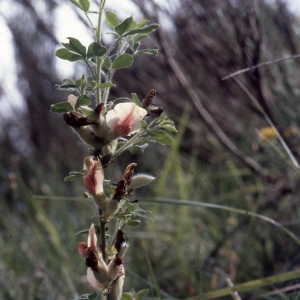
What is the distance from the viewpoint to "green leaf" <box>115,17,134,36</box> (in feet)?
1.85

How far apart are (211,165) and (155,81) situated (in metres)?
0.54

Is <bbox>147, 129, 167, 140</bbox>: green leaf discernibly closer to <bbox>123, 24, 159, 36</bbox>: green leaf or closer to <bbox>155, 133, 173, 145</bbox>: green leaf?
<bbox>155, 133, 173, 145</bbox>: green leaf

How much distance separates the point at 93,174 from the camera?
52cm

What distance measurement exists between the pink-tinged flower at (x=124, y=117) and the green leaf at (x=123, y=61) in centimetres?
6

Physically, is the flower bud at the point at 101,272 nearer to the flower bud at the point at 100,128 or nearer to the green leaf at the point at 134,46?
the flower bud at the point at 100,128

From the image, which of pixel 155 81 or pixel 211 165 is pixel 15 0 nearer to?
pixel 155 81

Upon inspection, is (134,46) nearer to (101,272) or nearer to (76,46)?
(76,46)

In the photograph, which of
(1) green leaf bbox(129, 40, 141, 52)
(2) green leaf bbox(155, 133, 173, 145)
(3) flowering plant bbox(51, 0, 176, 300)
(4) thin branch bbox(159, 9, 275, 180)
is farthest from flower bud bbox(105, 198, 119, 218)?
(4) thin branch bbox(159, 9, 275, 180)

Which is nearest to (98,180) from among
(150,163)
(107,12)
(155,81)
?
(107,12)

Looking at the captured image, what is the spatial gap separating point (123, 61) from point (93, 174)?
15 centimetres

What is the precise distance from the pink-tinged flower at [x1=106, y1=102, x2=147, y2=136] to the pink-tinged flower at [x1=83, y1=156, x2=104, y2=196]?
0.05 m

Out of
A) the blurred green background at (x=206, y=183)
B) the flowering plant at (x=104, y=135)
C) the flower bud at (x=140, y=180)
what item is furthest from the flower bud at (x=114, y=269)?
the blurred green background at (x=206, y=183)

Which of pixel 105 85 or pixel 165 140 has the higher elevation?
pixel 105 85

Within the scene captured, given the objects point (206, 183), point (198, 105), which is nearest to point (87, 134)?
point (198, 105)
